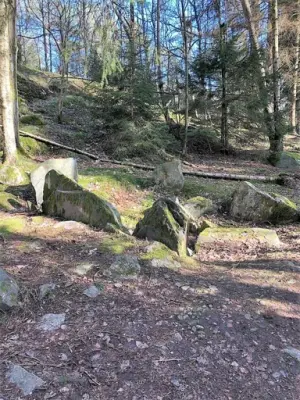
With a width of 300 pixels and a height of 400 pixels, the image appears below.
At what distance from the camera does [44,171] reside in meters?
6.52

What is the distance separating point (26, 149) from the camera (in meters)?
9.69

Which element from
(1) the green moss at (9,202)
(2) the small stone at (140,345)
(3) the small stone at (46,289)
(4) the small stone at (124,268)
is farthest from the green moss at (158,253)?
(1) the green moss at (9,202)

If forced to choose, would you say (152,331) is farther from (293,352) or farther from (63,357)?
(293,352)

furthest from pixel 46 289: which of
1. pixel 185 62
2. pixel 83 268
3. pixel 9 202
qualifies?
pixel 185 62

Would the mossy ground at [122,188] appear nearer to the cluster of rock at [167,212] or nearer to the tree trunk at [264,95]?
the cluster of rock at [167,212]

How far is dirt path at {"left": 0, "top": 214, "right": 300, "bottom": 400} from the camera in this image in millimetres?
2387

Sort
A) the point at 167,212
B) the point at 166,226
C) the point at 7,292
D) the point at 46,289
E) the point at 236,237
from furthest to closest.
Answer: the point at 236,237
the point at 167,212
the point at 166,226
the point at 46,289
the point at 7,292

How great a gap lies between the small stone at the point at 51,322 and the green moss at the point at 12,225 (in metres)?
2.21

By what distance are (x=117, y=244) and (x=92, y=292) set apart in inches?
49.4

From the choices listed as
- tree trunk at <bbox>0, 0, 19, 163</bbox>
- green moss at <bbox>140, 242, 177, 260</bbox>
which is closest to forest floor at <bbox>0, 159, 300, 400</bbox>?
green moss at <bbox>140, 242, 177, 260</bbox>

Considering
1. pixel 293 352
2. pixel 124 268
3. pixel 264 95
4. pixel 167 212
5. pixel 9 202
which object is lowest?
pixel 293 352

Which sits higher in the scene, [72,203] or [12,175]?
[12,175]

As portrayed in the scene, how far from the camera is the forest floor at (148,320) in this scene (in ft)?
7.88

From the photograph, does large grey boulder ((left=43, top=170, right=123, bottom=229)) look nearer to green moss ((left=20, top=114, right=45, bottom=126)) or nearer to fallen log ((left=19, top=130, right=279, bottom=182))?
fallen log ((left=19, top=130, right=279, bottom=182))
